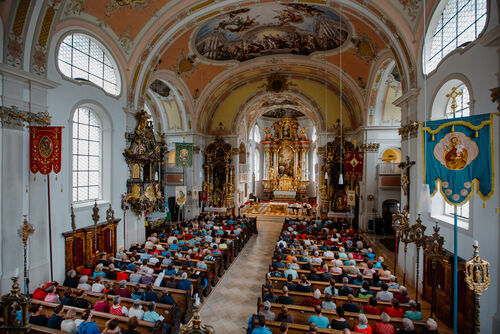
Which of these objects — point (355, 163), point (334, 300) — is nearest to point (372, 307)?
point (334, 300)

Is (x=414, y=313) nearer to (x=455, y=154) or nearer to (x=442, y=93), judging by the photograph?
(x=455, y=154)

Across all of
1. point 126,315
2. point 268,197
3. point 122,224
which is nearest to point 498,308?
point 126,315

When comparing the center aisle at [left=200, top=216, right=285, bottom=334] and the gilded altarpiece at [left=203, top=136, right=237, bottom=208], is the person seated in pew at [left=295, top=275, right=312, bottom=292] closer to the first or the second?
the center aisle at [left=200, top=216, right=285, bottom=334]

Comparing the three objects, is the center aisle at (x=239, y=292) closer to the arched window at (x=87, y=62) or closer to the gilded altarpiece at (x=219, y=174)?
the gilded altarpiece at (x=219, y=174)

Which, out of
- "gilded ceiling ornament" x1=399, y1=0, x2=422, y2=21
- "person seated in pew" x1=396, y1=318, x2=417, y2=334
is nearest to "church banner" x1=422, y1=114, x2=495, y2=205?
"person seated in pew" x1=396, y1=318, x2=417, y2=334

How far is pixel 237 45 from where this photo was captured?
1581cm

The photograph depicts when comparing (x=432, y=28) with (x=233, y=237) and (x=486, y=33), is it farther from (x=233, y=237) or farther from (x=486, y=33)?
(x=233, y=237)

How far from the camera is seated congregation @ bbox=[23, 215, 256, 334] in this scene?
191 inches

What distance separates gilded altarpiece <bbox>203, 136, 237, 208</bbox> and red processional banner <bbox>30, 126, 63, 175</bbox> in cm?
1271

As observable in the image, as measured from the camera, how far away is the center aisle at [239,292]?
671cm

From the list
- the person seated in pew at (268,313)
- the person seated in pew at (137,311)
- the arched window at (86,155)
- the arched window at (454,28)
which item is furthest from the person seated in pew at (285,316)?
the arched window at (86,155)

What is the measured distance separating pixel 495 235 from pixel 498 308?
1.41 m

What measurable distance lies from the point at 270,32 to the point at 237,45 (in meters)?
2.29

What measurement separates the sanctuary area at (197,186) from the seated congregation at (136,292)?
0.05m
